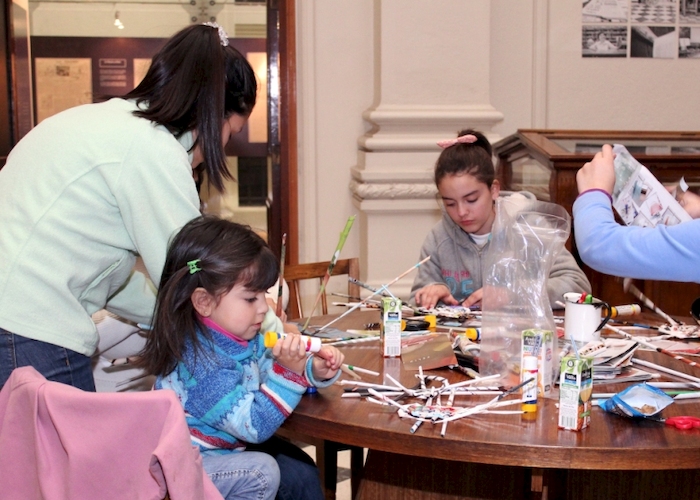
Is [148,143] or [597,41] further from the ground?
[597,41]

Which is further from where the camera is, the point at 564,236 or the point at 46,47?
the point at 46,47

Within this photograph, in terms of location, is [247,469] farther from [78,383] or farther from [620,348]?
[620,348]

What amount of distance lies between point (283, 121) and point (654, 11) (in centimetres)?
218

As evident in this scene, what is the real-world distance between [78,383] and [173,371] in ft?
0.71

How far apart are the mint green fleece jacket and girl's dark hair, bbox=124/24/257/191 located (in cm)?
8

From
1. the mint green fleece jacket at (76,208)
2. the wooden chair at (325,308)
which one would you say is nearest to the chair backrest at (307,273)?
the wooden chair at (325,308)

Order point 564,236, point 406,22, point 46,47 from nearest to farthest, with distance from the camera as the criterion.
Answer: point 564,236 < point 406,22 < point 46,47

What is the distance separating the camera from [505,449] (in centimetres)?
145

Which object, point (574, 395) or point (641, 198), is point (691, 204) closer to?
point (641, 198)

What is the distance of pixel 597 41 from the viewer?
15.6 ft

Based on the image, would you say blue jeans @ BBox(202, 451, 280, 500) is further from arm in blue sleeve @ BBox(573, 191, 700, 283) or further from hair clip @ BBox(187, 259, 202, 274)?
arm in blue sleeve @ BBox(573, 191, 700, 283)

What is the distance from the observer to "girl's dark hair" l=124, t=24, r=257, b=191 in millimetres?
1802

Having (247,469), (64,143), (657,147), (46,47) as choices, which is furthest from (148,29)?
(247,469)

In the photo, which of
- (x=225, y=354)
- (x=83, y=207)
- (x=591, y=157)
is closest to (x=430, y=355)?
(x=225, y=354)
